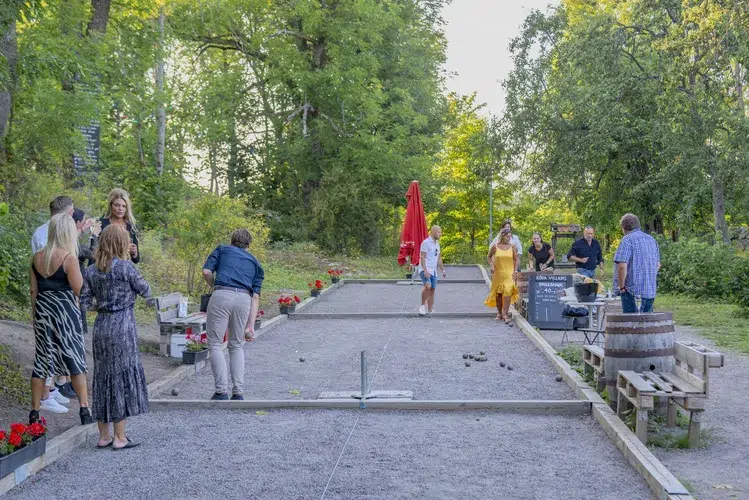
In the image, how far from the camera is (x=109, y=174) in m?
26.0

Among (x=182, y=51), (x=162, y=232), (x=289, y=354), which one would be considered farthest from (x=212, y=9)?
(x=289, y=354)

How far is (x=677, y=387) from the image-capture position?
6629 millimetres

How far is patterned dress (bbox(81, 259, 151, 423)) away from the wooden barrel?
12.5ft

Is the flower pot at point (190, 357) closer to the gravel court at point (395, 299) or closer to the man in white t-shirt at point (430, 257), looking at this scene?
the man in white t-shirt at point (430, 257)

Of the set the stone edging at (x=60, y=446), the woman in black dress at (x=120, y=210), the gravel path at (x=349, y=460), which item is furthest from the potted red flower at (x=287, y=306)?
the gravel path at (x=349, y=460)

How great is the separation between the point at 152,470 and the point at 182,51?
32.6 m

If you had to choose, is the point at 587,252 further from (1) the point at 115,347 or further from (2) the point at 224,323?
(1) the point at 115,347

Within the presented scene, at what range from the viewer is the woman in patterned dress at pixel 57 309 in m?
6.84

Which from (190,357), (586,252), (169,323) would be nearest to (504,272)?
(586,252)

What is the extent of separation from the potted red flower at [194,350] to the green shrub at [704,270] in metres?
13.1

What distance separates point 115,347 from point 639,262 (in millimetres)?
5606

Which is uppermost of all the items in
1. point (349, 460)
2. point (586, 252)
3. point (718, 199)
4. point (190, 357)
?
point (718, 199)

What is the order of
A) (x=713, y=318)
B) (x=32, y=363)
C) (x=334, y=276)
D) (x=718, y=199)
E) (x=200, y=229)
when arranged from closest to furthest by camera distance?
(x=32, y=363) → (x=713, y=318) → (x=200, y=229) → (x=718, y=199) → (x=334, y=276)

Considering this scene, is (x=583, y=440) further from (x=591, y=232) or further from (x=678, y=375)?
(x=591, y=232)
